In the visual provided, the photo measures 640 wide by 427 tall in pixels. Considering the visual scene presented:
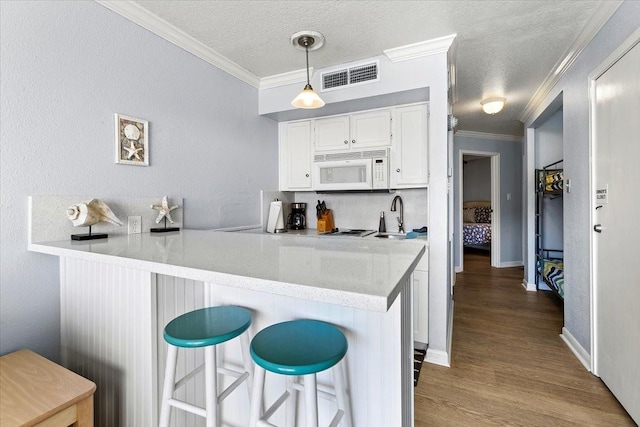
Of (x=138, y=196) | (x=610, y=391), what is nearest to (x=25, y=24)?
(x=138, y=196)

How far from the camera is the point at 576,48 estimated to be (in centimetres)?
220

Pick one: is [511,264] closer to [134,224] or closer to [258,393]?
[258,393]

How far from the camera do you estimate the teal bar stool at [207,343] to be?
3.27ft

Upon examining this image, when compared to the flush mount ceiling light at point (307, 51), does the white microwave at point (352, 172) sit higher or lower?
lower

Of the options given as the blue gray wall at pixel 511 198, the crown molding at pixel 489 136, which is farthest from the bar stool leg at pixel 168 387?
the blue gray wall at pixel 511 198

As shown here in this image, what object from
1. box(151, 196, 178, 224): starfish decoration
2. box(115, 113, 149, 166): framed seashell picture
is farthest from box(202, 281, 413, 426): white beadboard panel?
box(115, 113, 149, 166): framed seashell picture

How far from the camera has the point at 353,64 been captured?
2.46 meters

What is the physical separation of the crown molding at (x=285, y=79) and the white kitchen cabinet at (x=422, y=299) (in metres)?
1.84

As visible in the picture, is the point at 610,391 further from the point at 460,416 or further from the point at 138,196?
the point at 138,196

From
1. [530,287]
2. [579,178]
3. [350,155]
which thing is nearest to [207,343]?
[350,155]

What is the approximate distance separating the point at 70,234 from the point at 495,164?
5.77 m

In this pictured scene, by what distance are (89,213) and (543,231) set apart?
4811 mm

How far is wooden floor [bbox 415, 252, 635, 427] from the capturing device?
163 centimetres

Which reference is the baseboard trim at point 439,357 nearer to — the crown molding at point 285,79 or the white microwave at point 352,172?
the white microwave at point 352,172
